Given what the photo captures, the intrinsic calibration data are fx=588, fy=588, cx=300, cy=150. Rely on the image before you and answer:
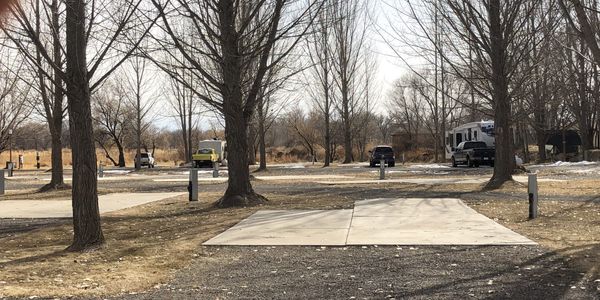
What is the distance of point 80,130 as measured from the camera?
783 centimetres

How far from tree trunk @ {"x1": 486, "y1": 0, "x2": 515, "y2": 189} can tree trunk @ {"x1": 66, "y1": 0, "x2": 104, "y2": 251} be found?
41.4ft

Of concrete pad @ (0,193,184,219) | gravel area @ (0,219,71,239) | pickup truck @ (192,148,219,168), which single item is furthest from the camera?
pickup truck @ (192,148,219,168)

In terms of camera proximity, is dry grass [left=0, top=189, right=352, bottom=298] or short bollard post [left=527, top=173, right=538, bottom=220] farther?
short bollard post [left=527, top=173, right=538, bottom=220]

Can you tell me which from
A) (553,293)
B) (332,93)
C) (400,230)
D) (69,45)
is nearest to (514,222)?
(400,230)

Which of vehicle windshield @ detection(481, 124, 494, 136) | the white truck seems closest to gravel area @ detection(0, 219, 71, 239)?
vehicle windshield @ detection(481, 124, 494, 136)

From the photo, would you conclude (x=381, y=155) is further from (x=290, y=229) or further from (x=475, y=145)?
(x=290, y=229)

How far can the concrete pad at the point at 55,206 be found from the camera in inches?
507

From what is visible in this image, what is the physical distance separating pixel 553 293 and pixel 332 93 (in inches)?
1611

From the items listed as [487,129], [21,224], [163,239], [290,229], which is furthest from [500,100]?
[487,129]

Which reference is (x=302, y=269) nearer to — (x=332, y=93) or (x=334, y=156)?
(x=332, y=93)

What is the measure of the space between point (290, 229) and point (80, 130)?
3.63 meters

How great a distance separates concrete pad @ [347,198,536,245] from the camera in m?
8.19

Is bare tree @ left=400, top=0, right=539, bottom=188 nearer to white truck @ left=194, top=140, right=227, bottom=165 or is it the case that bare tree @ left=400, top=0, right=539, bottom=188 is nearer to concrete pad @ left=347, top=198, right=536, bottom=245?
concrete pad @ left=347, top=198, right=536, bottom=245

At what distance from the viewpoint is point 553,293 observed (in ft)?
17.4
